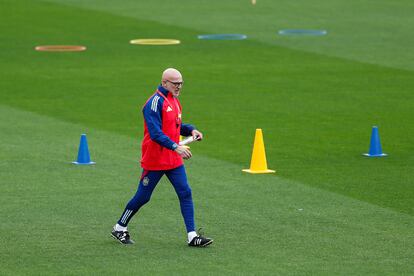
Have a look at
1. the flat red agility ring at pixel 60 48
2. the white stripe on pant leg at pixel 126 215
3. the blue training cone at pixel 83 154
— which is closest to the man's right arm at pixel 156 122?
the white stripe on pant leg at pixel 126 215

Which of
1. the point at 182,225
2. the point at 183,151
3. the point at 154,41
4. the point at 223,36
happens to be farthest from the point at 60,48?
the point at 183,151

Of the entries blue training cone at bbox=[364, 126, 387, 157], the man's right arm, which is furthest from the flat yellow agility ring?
the man's right arm

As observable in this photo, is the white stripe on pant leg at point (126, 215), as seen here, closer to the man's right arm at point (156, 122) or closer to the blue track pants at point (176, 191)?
the blue track pants at point (176, 191)

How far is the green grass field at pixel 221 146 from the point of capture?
13.6 meters

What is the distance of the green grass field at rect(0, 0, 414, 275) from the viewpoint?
1361 cm

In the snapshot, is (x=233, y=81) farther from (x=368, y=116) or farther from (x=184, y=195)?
(x=184, y=195)

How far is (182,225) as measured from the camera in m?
15.0

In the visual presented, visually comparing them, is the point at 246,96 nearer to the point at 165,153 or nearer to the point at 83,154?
Result: the point at 83,154

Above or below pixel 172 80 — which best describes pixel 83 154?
below

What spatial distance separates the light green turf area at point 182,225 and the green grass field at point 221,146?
3cm

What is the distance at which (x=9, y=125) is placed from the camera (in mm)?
22516

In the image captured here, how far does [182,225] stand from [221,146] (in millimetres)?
5797

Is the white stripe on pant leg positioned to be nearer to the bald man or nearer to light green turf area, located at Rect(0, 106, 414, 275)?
the bald man

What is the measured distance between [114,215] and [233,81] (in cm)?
1313
